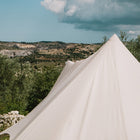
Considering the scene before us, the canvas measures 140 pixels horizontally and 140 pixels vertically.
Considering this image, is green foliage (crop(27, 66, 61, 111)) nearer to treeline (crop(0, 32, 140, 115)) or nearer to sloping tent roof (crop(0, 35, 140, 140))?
treeline (crop(0, 32, 140, 115))

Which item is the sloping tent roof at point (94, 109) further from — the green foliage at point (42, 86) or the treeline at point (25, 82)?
the green foliage at point (42, 86)

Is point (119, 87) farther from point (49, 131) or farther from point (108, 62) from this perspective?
point (49, 131)

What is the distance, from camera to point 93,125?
386 centimetres

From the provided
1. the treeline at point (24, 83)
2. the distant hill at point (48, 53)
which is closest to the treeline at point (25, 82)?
the treeline at point (24, 83)

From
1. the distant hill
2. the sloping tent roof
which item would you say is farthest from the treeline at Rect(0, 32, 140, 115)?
the distant hill

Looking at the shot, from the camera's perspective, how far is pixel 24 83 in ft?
112

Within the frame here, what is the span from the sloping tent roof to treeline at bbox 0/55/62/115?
23410mm

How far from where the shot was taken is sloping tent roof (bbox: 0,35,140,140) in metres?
3.83

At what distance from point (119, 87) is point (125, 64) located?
2.09 feet

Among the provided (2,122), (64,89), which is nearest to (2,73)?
(2,122)

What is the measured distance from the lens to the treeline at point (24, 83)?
29141 millimetres

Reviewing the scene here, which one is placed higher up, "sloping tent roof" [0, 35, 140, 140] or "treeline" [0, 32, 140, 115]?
"sloping tent roof" [0, 35, 140, 140]

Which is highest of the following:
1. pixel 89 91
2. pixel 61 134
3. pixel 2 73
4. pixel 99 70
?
pixel 99 70

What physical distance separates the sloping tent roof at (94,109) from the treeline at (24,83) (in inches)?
922
